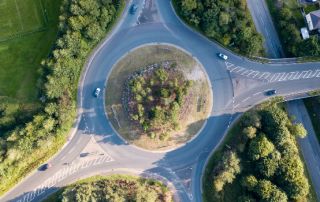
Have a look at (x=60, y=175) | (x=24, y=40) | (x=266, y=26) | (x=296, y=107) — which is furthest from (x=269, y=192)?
(x=24, y=40)

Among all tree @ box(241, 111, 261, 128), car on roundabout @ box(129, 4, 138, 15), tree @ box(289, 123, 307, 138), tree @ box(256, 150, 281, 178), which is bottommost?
tree @ box(256, 150, 281, 178)

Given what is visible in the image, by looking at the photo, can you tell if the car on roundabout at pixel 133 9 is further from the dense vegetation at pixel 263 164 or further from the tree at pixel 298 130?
the tree at pixel 298 130

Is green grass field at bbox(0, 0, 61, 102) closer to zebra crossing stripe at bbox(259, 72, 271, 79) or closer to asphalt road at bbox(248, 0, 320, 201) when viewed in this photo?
asphalt road at bbox(248, 0, 320, 201)

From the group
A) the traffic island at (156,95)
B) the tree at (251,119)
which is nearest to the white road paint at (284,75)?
the tree at (251,119)

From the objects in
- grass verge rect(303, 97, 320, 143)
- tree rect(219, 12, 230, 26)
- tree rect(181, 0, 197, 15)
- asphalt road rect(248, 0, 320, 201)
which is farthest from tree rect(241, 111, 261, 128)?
tree rect(181, 0, 197, 15)

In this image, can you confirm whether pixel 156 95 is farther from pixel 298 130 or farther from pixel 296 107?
pixel 296 107
